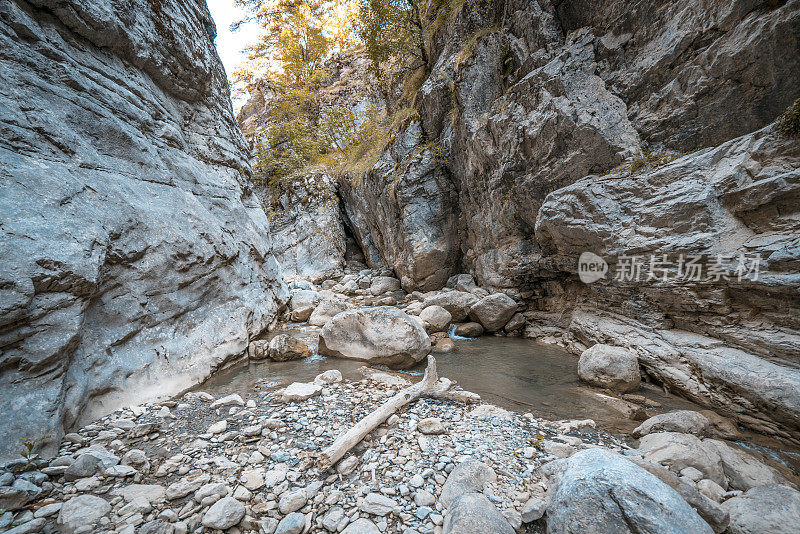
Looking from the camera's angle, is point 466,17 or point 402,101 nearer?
point 466,17

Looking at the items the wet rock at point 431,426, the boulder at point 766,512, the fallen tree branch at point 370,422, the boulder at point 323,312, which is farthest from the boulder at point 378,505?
the boulder at point 323,312

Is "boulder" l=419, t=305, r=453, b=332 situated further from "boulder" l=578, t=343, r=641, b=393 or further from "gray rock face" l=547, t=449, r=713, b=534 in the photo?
"gray rock face" l=547, t=449, r=713, b=534

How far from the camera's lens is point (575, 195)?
6.55m

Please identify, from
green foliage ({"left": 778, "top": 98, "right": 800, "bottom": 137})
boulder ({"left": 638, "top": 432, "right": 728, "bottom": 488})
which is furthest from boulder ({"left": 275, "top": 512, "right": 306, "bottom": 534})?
green foliage ({"left": 778, "top": 98, "right": 800, "bottom": 137})

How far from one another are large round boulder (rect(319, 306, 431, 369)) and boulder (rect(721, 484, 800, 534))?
14.3 feet

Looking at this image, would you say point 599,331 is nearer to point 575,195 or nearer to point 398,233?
point 575,195

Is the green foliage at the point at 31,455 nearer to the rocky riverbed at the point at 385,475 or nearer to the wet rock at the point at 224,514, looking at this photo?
the rocky riverbed at the point at 385,475

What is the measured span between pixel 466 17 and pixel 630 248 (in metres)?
10.6

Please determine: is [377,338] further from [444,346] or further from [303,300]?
[303,300]

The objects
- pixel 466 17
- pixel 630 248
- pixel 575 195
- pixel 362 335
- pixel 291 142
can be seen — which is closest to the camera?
pixel 630 248

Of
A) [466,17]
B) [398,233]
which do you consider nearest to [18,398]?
[398,233]

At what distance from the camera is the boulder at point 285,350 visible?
20.0 feet

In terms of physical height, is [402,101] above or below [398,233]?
above

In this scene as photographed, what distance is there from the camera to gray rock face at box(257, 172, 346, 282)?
1678cm
